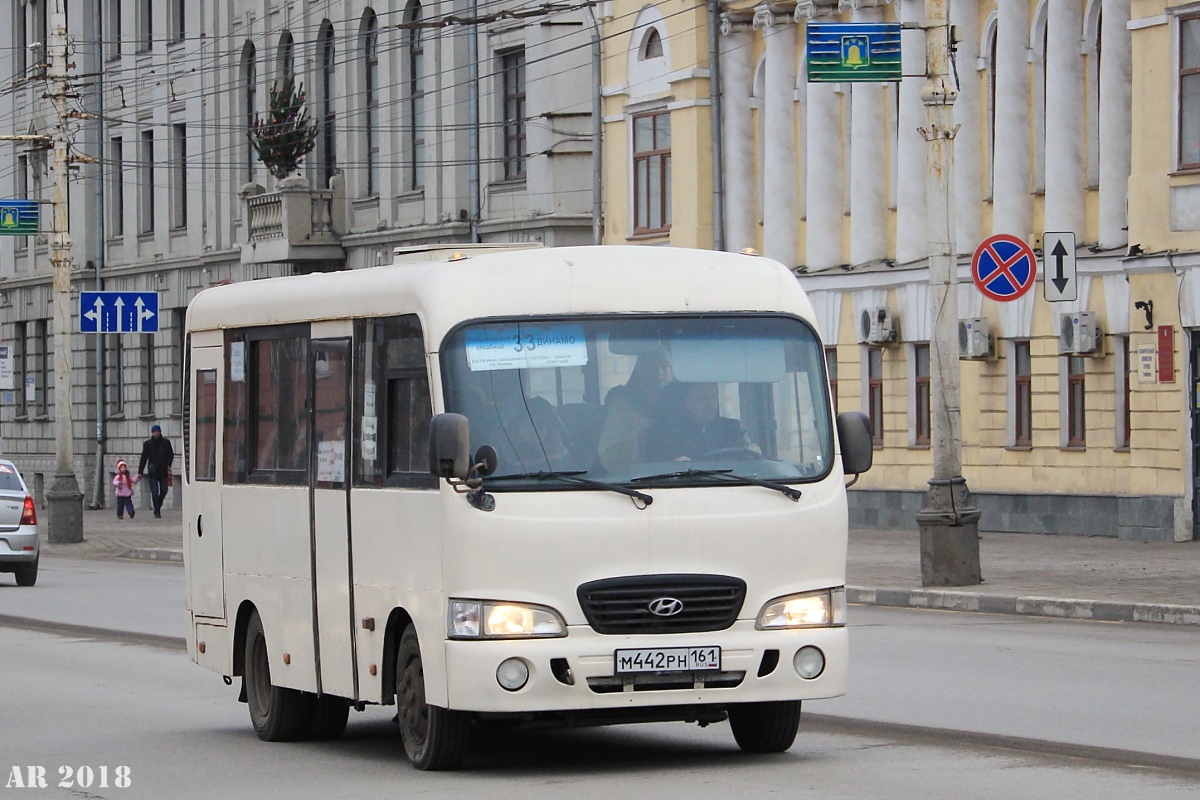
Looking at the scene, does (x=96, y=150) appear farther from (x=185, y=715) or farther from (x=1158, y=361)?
(x=185, y=715)

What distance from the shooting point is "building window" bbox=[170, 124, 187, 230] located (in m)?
56.7

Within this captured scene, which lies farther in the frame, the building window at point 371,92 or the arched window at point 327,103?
the arched window at point 327,103

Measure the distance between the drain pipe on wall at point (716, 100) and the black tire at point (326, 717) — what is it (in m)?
27.9

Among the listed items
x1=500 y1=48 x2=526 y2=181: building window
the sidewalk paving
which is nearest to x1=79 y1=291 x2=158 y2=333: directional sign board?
the sidewalk paving

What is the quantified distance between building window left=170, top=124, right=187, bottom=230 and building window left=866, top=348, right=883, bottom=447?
2395 centimetres

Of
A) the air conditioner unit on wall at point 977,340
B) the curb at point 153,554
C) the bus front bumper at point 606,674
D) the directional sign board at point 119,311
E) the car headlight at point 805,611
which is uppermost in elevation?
the directional sign board at point 119,311

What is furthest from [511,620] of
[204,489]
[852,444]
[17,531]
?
[17,531]

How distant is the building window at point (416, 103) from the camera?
47.2m

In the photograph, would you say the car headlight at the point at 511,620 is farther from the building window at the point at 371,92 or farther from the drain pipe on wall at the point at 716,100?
the building window at the point at 371,92

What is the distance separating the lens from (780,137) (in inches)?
1539

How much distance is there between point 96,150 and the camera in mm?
60594

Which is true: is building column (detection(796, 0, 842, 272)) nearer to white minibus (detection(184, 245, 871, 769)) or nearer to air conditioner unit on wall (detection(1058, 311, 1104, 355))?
air conditioner unit on wall (detection(1058, 311, 1104, 355))

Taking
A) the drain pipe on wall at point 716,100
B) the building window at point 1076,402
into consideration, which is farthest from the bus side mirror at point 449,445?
the drain pipe on wall at point 716,100
